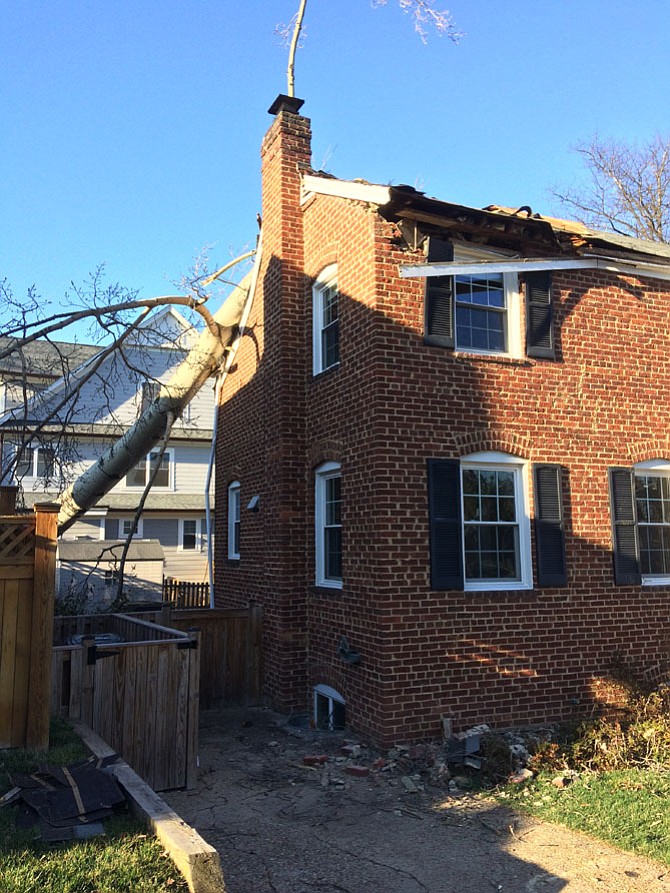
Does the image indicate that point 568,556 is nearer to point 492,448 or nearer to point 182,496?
point 492,448

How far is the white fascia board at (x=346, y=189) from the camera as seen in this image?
342 inches

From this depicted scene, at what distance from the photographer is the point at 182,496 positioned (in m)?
25.9

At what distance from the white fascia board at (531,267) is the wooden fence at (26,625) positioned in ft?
16.3

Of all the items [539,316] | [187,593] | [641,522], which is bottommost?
[187,593]

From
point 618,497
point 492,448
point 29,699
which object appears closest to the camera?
point 29,699

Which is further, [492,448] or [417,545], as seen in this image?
[492,448]

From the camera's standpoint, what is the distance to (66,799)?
4949 millimetres

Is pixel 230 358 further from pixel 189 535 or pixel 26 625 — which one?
pixel 189 535

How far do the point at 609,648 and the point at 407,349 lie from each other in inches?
185

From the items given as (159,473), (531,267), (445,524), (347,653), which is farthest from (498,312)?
(159,473)

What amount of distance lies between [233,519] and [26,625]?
24.9 feet

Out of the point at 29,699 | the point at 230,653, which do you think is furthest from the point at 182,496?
the point at 29,699

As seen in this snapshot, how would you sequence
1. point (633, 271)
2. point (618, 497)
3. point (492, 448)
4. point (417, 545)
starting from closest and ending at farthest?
1. point (417, 545)
2. point (492, 448)
3. point (618, 497)
4. point (633, 271)

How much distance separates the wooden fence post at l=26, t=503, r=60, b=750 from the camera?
6117 millimetres
